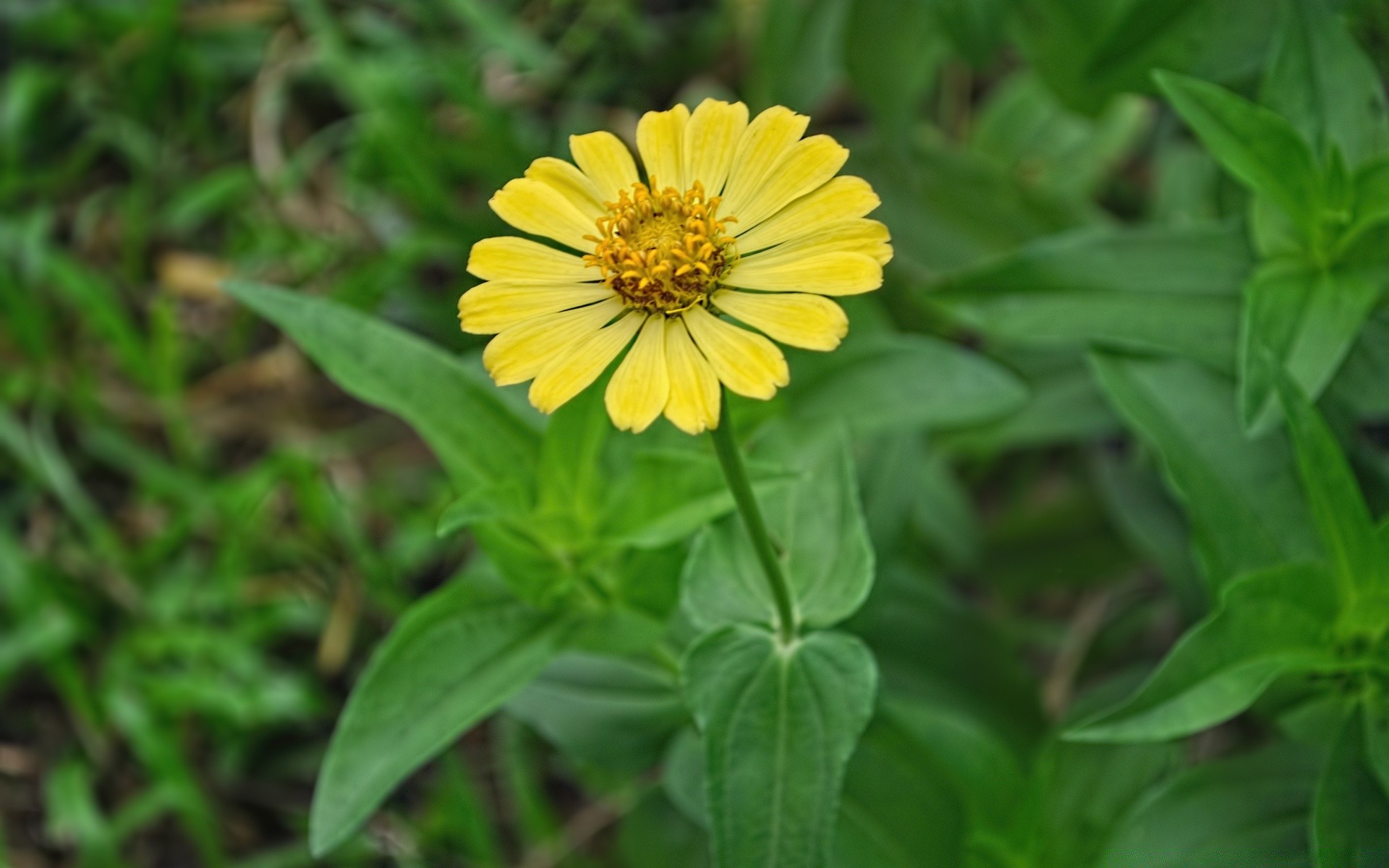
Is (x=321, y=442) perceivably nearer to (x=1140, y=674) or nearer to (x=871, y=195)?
(x=1140, y=674)

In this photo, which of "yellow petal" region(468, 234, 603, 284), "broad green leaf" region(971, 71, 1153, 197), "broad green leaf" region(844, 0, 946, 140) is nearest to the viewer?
"yellow petal" region(468, 234, 603, 284)

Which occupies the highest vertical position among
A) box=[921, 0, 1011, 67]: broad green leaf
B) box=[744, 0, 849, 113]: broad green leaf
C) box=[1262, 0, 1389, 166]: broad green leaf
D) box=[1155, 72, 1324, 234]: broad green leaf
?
box=[744, 0, 849, 113]: broad green leaf

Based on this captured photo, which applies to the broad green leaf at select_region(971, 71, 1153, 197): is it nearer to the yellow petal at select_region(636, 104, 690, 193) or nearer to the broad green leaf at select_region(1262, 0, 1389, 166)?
the broad green leaf at select_region(1262, 0, 1389, 166)

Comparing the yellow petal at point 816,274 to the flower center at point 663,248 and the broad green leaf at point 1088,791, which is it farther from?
the broad green leaf at point 1088,791

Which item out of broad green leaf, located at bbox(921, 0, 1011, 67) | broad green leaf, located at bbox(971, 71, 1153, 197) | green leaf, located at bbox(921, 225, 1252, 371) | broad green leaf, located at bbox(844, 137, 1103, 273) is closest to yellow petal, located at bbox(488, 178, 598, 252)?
green leaf, located at bbox(921, 225, 1252, 371)

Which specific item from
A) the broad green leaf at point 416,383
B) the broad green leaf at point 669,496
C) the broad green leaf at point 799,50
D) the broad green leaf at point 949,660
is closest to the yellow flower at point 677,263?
the broad green leaf at point 669,496

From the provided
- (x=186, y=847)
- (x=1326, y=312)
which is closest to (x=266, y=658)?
(x=186, y=847)

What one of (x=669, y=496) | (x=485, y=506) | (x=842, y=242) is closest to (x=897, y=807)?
(x=669, y=496)
